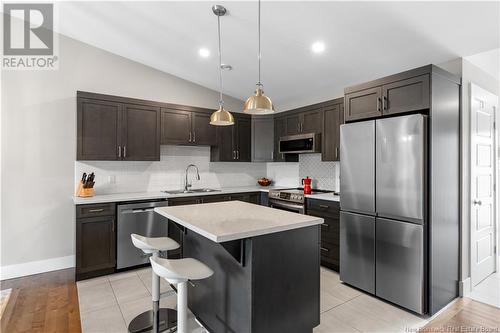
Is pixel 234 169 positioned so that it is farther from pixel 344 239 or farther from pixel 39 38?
pixel 39 38

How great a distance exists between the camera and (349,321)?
8.30 feet

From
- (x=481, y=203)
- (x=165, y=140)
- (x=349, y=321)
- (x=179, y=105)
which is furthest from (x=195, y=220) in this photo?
(x=481, y=203)

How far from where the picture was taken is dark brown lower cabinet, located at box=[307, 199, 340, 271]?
3.56 metres

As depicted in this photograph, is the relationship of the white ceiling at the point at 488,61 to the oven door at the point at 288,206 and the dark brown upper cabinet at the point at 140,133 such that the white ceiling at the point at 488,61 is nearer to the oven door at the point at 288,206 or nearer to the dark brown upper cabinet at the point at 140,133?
the oven door at the point at 288,206

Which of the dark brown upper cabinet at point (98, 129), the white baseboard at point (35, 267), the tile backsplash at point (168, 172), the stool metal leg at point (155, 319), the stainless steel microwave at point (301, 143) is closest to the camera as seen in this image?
the stool metal leg at point (155, 319)

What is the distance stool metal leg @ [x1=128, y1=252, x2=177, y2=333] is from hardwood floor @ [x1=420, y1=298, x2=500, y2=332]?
2.19 meters

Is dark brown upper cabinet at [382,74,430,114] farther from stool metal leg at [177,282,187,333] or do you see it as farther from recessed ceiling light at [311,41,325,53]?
stool metal leg at [177,282,187,333]

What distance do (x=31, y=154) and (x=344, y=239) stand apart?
13.4 ft

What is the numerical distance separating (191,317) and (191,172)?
2.67m

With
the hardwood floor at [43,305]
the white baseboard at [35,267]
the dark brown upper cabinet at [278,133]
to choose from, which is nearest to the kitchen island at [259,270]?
the hardwood floor at [43,305]

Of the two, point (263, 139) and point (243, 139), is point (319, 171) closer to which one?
point (263, 139)

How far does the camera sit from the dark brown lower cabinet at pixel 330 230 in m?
3.56

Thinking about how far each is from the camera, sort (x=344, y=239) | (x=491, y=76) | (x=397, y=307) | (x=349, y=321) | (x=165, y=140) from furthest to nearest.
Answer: (x=165, y=140), (x=491, y=76), (x=344, y=239), (x=397, y=307), (x=349, y=321)

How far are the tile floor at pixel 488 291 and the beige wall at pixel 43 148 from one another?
16.5 ft
